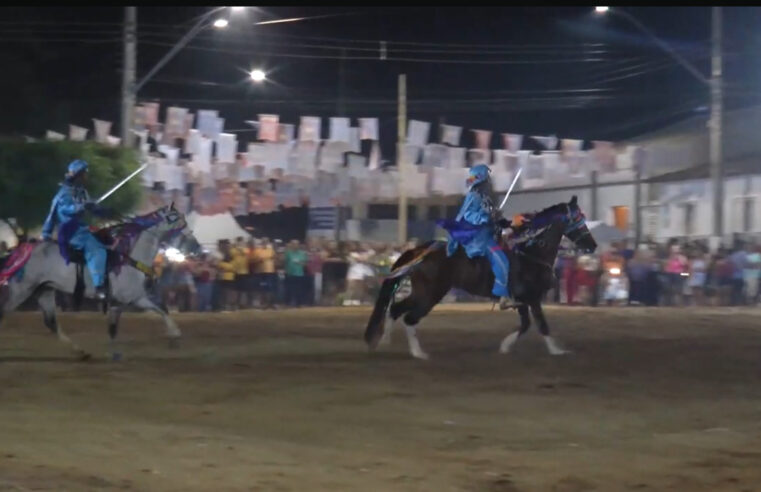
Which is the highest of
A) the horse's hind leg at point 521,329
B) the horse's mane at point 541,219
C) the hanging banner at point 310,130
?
the hanging banner at point 310,130

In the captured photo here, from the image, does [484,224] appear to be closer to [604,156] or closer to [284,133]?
[284,133]

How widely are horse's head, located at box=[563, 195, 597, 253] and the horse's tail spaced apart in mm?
2072

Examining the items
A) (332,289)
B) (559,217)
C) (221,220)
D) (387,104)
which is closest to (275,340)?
(559,217)

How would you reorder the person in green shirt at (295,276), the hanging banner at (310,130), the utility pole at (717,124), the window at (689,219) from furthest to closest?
the window at (689,219)
the hanging banner at (310,130)
the utility pole at (717,124)
the person in green shirt at (295,276)

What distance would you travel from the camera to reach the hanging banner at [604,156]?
135ft

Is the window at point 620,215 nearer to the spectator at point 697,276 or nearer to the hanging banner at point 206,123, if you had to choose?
the spectator at point 697,276

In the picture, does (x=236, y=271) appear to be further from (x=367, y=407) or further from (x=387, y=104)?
(x=387, y=104)

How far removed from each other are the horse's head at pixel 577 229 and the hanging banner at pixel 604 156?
931 inches

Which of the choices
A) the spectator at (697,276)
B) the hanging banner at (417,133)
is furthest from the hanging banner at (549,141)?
the spectator at (697,276)

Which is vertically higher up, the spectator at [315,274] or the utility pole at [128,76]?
the utility pole at [128,76]

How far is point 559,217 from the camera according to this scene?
1747cm

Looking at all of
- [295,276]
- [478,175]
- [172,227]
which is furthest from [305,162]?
[478,175]

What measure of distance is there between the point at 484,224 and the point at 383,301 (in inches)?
69.0

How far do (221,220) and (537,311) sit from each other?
24412 millimetres
